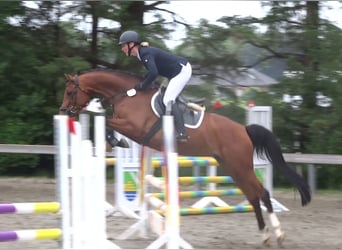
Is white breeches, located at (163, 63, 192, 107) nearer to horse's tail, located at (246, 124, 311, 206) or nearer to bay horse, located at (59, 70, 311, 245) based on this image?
bay horse, located at (59, 70, 311, 245)

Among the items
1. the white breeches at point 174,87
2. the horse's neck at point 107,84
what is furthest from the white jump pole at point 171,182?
the horse's neck at point 107,84

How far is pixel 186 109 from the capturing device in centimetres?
631

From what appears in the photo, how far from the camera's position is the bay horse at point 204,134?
621cm

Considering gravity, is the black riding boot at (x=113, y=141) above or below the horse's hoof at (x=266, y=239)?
above

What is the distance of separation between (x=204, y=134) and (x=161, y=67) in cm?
79

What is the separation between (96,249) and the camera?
4242mm

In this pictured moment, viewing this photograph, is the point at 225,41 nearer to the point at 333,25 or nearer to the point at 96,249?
the point at 333,25

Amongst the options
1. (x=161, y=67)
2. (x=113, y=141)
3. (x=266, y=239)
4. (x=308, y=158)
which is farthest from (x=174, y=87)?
(x=308, y=158)

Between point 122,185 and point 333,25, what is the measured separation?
6285 millimetres

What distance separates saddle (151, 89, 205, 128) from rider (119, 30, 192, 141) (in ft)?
0.24

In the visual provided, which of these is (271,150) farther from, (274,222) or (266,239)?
(266,239)

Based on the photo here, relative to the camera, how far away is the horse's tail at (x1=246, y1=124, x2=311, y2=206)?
647cm

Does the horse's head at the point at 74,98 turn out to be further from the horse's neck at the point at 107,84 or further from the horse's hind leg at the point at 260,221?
the horse's hind leg at the point at 260,221

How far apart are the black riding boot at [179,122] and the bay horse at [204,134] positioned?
106 millimetres
